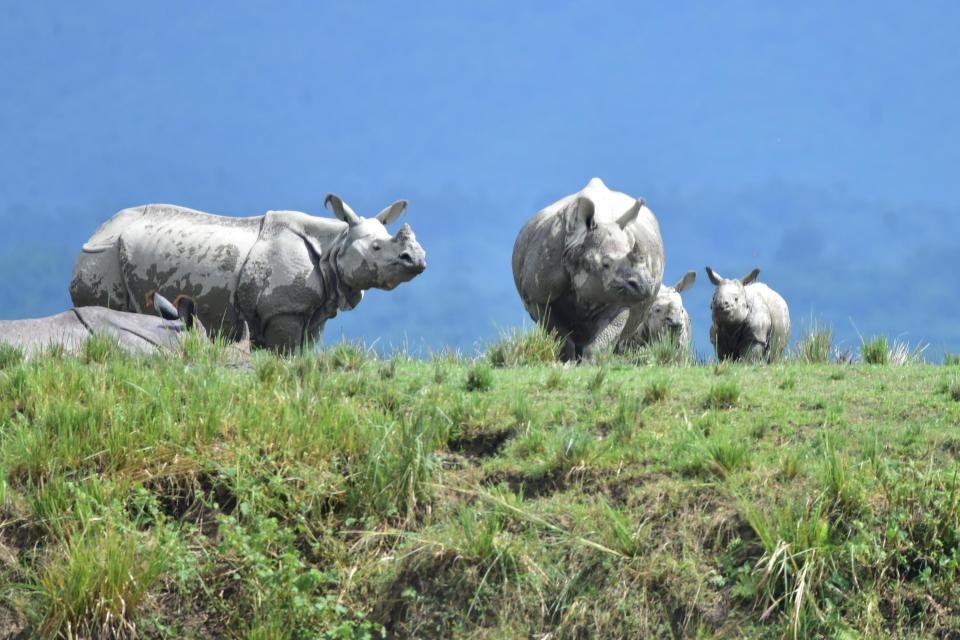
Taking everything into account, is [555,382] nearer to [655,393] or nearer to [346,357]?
[655,393]

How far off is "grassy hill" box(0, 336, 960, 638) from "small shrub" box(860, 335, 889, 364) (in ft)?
8.16

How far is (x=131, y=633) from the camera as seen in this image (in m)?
6.62

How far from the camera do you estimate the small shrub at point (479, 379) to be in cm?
939

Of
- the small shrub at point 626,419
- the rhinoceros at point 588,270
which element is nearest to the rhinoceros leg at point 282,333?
the rhinoceros at point 588,270

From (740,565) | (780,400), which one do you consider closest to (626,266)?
(780,400)

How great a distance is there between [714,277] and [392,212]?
6.23 m

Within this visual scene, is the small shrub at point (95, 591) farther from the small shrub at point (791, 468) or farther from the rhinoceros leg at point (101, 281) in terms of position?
the rhinoceros leg at point (101, 281)

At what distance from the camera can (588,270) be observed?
13375 mm

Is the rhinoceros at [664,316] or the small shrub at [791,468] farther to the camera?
the rhinoceros at [664,316]

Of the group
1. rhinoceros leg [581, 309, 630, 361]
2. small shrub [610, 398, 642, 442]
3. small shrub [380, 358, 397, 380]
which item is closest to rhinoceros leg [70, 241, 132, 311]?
rhinoceros leg [581, 309, 630, 361]

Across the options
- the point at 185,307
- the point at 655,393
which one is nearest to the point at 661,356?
the point at 655,393

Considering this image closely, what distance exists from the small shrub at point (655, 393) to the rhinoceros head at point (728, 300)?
961 centimetres

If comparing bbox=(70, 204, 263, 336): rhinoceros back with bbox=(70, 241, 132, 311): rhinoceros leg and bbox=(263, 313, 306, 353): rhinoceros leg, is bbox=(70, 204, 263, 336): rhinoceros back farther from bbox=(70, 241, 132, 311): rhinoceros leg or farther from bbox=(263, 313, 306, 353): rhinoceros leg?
bbox=(263, 313, 306, 353): rhinoceros leg

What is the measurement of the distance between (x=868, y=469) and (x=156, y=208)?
9861 mm
